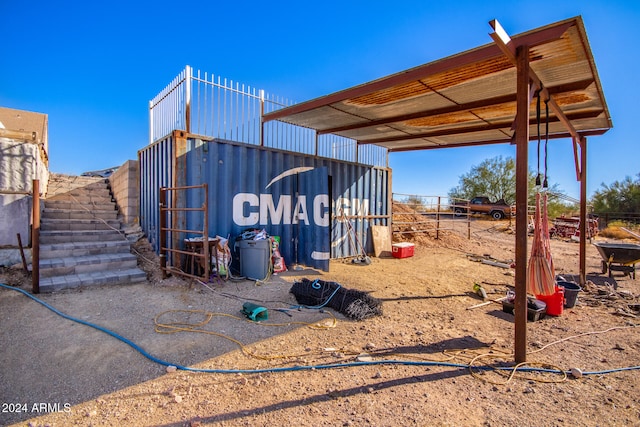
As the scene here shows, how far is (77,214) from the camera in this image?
7047 millimetres

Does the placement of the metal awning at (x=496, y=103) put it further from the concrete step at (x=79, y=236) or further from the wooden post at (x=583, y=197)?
the concrete step at (x=79, y=236)

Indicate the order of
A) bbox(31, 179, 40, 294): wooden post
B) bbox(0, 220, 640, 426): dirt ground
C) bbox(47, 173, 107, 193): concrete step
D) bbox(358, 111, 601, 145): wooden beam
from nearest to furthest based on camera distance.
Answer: bbox(0, 220, 640, 426): dirt ground < bbox(31, 179, 40, 294): wooden post < bbox(358, 111, 601, 145): wooden beam < bbox(47, 173, 107, 193): concrete step

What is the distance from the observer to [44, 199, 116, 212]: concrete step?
7.02 metres

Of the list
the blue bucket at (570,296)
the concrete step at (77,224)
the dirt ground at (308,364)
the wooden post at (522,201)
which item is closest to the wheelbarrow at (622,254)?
the dirt ground at (308,364)

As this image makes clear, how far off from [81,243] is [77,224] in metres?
0.78

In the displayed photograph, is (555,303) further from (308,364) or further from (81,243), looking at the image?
(81,243)

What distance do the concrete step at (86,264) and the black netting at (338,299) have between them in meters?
3.36

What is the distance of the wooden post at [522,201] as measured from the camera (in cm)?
295

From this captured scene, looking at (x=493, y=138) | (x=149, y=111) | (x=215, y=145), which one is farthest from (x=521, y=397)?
(x=149, y=111)

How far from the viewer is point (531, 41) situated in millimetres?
2971

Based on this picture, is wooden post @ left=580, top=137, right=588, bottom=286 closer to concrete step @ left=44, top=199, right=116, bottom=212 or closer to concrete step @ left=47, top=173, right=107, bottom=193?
concrete step @ left=44, top=199, right=116, bottom=212

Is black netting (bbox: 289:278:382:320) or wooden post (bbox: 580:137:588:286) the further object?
wooden post (bbox: 580:137:588:286)

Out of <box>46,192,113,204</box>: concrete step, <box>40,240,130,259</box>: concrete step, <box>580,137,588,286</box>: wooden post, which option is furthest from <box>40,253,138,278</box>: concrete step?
<box>580,137,588,286</box>: wooden post

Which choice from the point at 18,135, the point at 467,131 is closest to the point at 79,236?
Result: the point at 18,135
